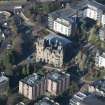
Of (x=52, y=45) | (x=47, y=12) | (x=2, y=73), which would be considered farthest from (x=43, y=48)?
(x=47, y=12)

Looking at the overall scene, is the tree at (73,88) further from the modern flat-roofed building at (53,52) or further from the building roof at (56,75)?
the modern flat-roofed building at (53,52)

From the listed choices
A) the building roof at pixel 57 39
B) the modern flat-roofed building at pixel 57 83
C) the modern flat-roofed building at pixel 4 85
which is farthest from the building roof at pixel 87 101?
the building roof at pixel 57 39

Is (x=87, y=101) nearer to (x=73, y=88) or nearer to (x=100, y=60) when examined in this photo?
(x=73, y=88)

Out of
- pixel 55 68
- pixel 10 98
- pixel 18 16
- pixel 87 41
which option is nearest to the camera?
pixel 10 98

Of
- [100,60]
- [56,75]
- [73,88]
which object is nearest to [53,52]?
[56,75]

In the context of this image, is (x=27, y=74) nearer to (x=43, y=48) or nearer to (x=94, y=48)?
(x=43, y=48)

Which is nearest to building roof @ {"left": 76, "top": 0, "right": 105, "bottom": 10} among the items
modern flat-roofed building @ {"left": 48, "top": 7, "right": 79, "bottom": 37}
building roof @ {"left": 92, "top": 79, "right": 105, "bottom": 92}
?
modern flat-roofed building @ {"left": 48, "top": 7, "right": 79, "bottom": 37}

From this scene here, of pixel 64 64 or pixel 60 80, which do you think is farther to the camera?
pixel 64 64
